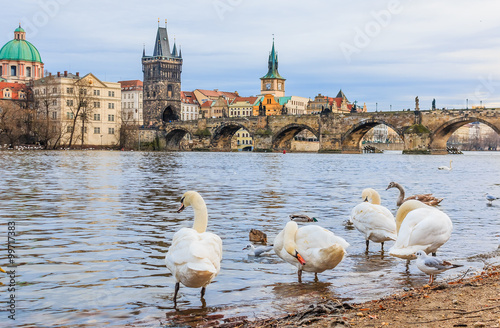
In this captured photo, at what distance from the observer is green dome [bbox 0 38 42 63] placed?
10631 centimetres

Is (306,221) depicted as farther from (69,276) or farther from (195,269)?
(195,269)

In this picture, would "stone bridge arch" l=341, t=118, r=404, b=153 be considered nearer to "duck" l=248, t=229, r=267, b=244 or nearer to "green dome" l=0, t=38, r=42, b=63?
"green dome" l=0, t=38, r=42, b=63

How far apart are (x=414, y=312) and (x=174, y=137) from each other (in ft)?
340

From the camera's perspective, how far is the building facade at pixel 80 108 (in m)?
78.7

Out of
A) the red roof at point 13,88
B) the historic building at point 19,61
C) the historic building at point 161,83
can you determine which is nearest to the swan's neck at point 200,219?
the red roof at point 13,88

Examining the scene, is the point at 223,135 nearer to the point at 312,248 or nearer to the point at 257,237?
the point at 257,237

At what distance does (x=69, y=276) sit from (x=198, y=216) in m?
1.80

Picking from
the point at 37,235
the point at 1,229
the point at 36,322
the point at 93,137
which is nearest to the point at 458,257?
the point at 36,322

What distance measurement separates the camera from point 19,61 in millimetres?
105938

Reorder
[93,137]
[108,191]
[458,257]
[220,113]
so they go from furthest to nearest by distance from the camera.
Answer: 1. [220,113]
2. [93,137]
3. [108,191]
4. [458,257]

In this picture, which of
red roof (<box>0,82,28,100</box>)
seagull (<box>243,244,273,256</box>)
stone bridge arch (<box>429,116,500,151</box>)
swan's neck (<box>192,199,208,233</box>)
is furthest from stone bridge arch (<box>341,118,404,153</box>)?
swan's neck (<box>192,199,208,233</box>)

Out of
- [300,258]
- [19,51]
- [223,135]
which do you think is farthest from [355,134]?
[300,258]

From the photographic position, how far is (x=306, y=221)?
11031mm

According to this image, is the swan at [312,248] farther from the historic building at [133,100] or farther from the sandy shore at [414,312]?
the historic building at [133,100]
